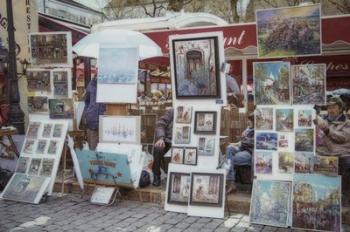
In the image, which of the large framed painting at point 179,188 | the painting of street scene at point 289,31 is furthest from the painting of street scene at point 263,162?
the painting of street scene at point 289,31

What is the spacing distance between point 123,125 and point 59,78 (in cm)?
115

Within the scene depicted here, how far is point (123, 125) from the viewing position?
627 centimetres

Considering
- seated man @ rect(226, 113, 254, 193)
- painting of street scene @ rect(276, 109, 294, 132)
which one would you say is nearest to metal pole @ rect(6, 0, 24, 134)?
seated man @ rect(226, 113, 254, 193)

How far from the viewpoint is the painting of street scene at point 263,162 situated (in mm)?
5328

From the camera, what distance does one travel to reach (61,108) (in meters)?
6.62

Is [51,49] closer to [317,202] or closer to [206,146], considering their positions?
[206,146]

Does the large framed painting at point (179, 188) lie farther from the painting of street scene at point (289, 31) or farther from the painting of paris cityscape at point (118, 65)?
the painting of street scene at point (289, 31)

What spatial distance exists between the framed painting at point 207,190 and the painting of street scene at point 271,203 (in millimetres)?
418

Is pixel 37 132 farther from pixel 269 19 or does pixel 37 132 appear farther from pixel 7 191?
pixel 269 19

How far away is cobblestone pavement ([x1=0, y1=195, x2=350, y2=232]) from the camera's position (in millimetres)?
5172

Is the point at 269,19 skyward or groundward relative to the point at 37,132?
skyward

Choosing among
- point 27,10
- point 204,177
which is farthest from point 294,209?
point 27,10

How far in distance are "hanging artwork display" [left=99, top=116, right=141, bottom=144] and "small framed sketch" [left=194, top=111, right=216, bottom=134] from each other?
31.4 inches

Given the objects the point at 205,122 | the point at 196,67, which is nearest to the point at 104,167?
the point at 205,122
